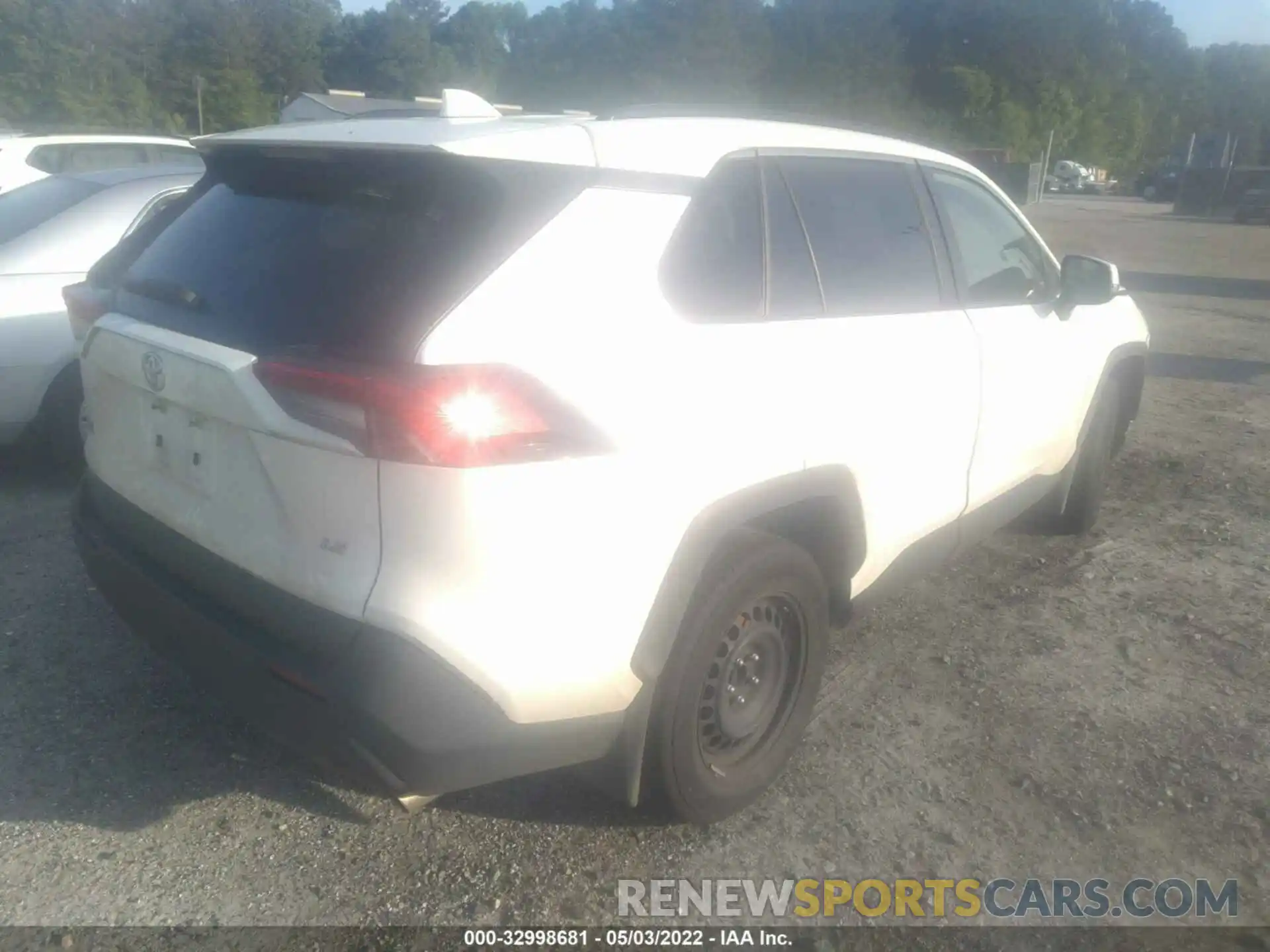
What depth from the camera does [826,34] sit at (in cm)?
6338

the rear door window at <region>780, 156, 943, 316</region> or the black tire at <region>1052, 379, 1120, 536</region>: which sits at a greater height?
the rear door window at <region>780, 156, 943, 316</region>

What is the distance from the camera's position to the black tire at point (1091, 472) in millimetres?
5004

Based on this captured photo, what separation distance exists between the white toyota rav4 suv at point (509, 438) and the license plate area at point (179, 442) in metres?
0.01

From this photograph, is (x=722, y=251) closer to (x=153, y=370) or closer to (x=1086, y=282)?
(x=153, y=370)

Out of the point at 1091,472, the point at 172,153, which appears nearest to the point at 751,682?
the point at 1091,472

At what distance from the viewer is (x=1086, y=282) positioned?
4.28 metres

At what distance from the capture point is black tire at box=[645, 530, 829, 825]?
2.67 meters

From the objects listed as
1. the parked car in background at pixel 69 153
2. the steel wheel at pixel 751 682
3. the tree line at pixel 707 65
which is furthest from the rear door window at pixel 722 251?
the tree line at pixel 707 65

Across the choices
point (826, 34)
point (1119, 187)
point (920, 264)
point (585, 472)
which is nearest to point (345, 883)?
point (585, 472)

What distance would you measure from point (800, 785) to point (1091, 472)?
2.64 metres

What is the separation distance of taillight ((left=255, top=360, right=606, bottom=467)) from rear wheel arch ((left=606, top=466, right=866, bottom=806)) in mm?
425

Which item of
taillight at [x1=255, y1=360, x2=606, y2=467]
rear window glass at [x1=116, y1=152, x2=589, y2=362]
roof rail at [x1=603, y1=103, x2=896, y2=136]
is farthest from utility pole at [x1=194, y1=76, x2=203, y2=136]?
taillight at [x1=255, y1=360, x2=606, y2=467]

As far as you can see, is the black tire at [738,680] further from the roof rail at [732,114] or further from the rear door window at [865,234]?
the roof rail at [732,114]

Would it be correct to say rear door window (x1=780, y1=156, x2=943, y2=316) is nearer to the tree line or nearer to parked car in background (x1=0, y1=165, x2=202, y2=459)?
parked car in background (x1=0, y1=165, x2=202, y2=459)
